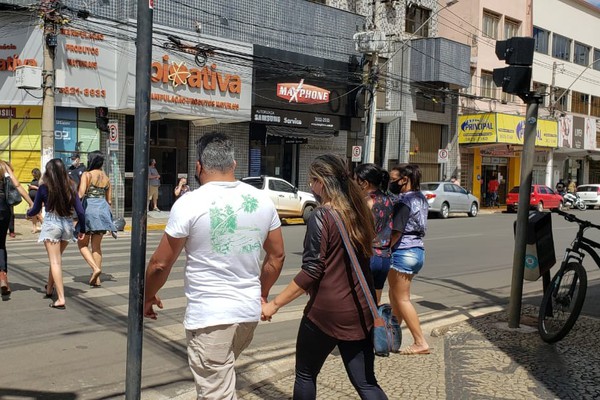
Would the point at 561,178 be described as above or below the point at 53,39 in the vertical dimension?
below

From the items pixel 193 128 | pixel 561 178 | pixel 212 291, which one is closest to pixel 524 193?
pixel 212 291

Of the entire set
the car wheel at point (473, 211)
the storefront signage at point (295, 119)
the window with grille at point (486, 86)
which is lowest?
the car wheel at point (473, 211)

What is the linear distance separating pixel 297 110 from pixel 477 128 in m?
12.4

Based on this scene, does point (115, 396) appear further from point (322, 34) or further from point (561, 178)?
point (561, 178)

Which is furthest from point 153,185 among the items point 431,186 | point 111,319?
point 111,319

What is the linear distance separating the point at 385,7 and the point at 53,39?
1808cm

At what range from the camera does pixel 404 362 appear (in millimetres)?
5367

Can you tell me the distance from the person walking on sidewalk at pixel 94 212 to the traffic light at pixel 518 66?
5109mm

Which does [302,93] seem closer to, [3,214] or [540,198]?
[540,198]

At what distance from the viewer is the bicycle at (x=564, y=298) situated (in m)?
5.81

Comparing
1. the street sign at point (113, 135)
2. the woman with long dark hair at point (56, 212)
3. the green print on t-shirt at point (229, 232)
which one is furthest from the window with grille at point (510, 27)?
the green print on t-shirt at point (229, 232)

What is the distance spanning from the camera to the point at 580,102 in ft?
145

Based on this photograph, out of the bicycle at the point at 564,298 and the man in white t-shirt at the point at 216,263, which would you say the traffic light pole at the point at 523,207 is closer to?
the bicycle at the point at 564,298

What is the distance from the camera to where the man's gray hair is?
10.6 ft
